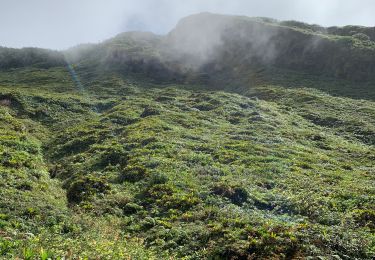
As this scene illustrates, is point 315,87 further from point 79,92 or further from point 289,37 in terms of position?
point 79,92

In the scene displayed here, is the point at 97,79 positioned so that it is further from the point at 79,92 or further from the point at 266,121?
the point at 266,121

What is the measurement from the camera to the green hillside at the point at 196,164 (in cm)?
1852

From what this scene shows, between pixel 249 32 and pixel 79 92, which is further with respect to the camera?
pixel 249 32

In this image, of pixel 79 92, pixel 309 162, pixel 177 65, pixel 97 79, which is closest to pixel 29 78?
pixel 97 79

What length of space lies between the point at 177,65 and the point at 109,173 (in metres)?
69.2

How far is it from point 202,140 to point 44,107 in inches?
1062

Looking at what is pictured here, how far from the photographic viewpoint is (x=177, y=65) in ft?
319

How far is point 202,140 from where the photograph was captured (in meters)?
40.7

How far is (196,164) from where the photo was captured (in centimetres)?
3203

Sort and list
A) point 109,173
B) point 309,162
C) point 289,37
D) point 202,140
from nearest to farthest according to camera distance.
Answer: point 109,173 → point 309,162 → point 202,140 → point 289,37

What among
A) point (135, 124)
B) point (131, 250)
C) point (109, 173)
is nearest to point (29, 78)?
point (135, 124)

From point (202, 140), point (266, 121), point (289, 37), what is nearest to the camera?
point (202, 140)

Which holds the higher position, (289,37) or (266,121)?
(289,37)

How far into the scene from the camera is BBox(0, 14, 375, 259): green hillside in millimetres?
18516
